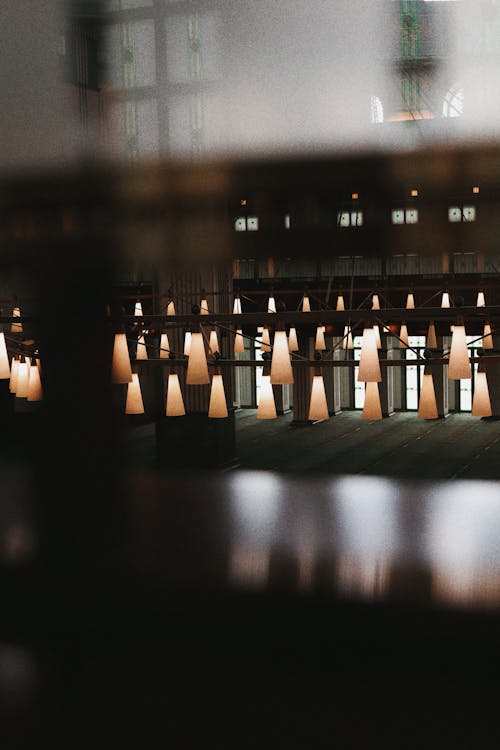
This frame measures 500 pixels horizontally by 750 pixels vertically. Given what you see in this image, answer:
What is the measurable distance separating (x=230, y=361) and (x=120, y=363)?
2.71 ft

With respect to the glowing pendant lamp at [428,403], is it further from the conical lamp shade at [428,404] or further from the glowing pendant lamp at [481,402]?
the glowing pendant lamp at [481,402]

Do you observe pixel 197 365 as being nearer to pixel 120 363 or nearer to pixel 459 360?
pixel 120 363

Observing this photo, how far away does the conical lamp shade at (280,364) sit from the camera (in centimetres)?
399

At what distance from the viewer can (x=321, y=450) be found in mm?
16141

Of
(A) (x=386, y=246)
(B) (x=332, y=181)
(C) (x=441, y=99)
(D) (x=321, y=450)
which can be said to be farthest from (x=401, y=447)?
A: (C) (x=441, y=99)

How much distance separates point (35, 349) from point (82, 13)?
101 inches

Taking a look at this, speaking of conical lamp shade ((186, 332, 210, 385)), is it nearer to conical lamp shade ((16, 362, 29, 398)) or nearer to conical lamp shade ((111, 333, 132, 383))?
conical lamp shade ((111, 333, 132, 383))

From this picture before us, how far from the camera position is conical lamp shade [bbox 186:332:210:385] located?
4.12 metres

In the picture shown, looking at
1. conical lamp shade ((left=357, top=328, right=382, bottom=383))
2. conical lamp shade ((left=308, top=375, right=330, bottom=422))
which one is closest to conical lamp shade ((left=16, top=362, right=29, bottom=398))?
conical lamp shade ((left=308, top=375, right=330, bottom=422))

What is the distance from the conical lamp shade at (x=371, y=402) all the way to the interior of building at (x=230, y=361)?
1 cm

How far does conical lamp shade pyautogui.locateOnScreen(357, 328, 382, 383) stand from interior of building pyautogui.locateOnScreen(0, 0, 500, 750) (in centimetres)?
2

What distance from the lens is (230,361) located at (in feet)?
16.2

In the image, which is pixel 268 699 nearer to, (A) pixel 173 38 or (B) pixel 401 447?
(A) pixel 173 38

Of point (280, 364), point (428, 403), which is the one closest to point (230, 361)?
point (280, 364)
